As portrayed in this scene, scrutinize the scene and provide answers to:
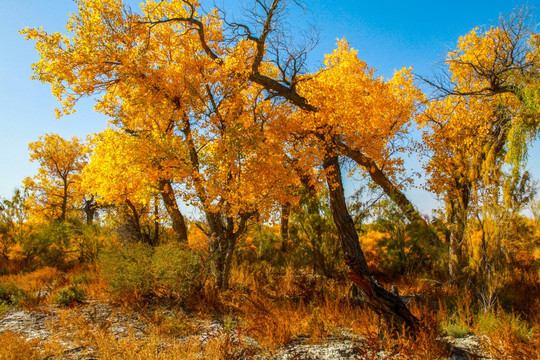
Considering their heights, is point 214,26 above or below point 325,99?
above

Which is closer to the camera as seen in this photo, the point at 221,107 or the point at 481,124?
the point at 221,107

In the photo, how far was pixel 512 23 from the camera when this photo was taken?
7031mm

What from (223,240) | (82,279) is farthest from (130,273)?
(82,279)

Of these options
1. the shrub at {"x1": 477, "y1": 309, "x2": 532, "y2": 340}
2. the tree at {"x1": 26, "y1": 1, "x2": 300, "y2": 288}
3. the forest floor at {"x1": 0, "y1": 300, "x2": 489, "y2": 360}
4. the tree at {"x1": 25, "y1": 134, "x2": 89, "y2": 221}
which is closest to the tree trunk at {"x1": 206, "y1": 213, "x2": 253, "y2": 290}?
the tree at {"x1": 26, "y1": 1, "x2": 300, "y2": 288}

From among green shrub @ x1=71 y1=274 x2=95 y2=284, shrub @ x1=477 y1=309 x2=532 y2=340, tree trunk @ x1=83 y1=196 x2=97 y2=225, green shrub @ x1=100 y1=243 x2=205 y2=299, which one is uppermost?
tree trunk @ x1=83 y1=196 x2=97 y2=225

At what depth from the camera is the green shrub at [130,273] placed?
6.55 meters

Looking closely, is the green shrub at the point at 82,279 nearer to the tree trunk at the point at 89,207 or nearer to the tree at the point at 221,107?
the tree at the point at 221,107

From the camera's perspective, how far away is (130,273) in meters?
6.57

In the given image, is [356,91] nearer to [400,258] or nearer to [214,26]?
[214,26]

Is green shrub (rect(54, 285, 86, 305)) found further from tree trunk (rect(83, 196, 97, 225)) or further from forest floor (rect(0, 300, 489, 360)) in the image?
tree trunk (rect(83, 196, 97, 225))

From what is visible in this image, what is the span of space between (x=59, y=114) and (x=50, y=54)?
3.80ft

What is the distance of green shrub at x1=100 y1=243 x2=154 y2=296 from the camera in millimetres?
6547

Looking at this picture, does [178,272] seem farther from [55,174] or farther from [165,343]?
[55,174]

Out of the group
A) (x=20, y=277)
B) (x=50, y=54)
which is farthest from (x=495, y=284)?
(x=20, y=277)
